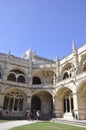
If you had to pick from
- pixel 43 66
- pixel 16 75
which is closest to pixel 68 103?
pixel 43 66

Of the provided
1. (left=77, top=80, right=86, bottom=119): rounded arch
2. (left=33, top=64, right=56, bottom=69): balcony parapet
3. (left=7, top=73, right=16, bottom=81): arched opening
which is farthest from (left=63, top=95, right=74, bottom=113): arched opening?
(left=7, top=73, right=16, bottom=81): arched opening

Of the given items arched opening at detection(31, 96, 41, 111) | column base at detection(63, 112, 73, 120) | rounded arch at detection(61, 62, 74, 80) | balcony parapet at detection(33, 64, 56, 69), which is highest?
balcony parapet at detection(33, 64, 56, 69)

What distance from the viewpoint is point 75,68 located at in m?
24.4

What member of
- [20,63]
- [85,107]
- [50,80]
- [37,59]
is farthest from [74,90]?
[37,59]

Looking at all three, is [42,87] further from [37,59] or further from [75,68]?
[37,59]

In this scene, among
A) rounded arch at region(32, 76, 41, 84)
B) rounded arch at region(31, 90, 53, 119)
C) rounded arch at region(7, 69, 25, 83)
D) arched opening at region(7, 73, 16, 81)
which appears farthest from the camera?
rounded arch at region(32, 76, 41, 84)

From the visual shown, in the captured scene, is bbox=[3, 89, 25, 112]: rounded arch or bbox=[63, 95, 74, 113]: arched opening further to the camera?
bbox=[3, 89, 25, 112]: rounded arch

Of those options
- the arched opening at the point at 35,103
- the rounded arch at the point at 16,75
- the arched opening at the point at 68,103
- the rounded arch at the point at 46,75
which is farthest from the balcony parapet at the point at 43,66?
the arched opening at the point at 68,103

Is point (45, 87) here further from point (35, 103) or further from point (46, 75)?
point (35, 103)

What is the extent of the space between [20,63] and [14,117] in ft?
34.0

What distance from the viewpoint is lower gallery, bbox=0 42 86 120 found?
72.7 ft

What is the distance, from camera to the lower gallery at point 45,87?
2215 cm

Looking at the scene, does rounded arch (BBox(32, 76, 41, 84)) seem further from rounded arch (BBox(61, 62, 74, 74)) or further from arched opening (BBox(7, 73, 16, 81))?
rounded arch (BBox(61, 62, 74, 74))

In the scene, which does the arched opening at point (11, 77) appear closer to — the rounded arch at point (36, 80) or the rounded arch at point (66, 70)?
the rounded arch at point (36, 80)
